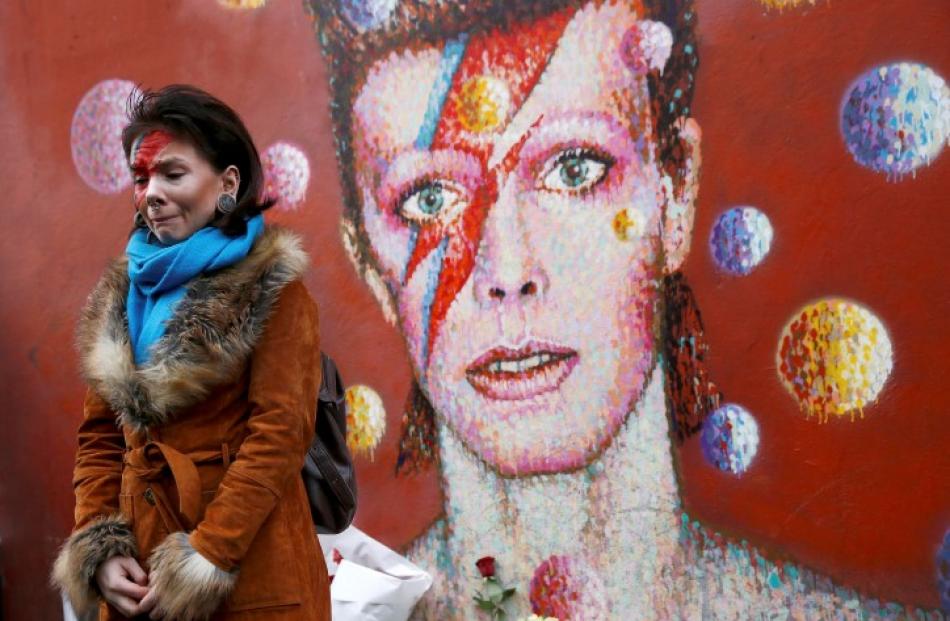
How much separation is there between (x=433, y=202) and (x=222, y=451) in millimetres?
1762

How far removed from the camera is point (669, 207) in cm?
325

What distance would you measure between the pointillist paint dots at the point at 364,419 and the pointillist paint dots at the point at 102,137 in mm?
1329

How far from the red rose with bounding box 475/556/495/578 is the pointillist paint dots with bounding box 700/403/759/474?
2.65 ft

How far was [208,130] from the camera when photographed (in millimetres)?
2133

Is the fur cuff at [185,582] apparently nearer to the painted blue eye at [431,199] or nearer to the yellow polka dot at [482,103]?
the painted blue eye at [431,199]

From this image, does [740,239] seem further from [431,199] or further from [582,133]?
[431,199]

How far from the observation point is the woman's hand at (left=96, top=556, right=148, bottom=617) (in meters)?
1.93

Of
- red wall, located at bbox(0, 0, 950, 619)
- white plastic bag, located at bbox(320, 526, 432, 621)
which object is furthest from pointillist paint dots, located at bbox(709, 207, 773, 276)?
white plastic bag, located at bbox(320, 526, 432, 621)

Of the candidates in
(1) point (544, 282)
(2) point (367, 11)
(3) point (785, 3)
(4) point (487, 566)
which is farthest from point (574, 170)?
(4) point (487, 566)

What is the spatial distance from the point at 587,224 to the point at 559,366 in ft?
1.57

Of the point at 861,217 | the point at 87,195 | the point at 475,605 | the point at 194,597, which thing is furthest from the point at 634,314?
the point at 87,195

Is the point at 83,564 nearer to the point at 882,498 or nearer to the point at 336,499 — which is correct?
the point at 336,499

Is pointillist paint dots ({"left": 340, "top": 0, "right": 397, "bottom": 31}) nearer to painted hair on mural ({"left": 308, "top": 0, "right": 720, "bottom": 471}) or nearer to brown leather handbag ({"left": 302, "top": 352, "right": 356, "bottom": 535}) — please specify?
painted hair on mural ({"left": 308, "top": 0, "right": 720, "bottom": 471})

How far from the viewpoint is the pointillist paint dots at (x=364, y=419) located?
12.0 ft
